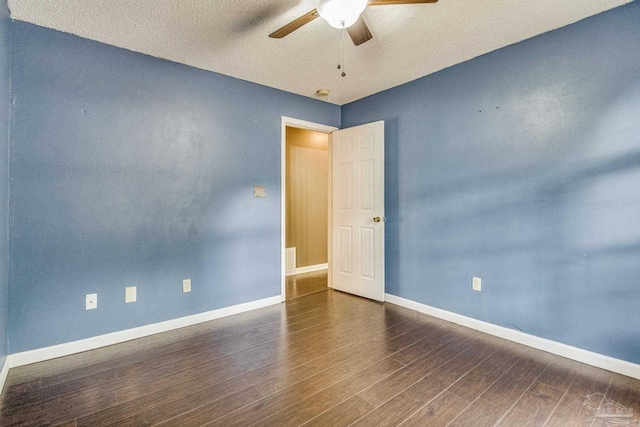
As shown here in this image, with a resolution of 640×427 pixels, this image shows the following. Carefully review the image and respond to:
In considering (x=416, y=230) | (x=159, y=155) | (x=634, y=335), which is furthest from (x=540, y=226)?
(x=159, y=155)

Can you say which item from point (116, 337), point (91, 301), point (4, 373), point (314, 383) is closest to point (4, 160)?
point (91, 301)

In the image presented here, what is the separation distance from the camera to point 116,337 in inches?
102

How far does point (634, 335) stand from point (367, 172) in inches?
103

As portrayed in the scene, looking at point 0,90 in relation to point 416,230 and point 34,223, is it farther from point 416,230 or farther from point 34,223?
point 416,230

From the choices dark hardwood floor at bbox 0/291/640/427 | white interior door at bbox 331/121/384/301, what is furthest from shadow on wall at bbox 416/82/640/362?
white interior door at bbox 331/121/384/301

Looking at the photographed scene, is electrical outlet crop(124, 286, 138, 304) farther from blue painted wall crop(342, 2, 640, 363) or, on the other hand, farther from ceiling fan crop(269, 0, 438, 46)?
blue painted wall crop(342, 2, 640, 363)

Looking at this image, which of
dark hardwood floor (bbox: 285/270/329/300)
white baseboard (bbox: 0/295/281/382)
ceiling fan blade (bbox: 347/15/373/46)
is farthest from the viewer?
dark hardwood floor (bbox: 285/270/329/300)

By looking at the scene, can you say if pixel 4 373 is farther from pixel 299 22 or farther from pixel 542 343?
pixel 542 343

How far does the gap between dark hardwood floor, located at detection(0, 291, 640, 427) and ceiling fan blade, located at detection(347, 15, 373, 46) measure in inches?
87.5

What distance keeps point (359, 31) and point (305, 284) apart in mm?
3351

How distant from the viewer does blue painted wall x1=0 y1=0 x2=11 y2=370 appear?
6.59 ft

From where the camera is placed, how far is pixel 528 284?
8.32 feet

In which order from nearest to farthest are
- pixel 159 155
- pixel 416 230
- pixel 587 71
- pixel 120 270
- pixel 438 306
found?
pixel 587 71 < pixel 120 270 < pixel 159 155 < pixel 438 306 < pixel 416 230

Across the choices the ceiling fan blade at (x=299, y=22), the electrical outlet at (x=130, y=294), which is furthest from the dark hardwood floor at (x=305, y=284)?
the ceiling fan blade at (x=299, y=22)
